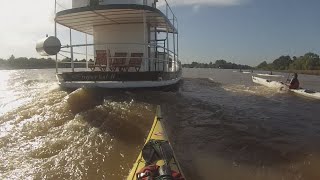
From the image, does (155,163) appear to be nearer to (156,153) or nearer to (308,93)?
(156,153)

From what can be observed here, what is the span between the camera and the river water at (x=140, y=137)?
20.7 ft

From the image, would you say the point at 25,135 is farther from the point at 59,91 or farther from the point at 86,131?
the point at 59,91

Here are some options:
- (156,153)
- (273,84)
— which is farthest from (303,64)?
(156,153)

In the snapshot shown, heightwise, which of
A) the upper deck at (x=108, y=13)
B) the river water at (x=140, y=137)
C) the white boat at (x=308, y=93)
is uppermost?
the upper deck at (x=108, y=13)

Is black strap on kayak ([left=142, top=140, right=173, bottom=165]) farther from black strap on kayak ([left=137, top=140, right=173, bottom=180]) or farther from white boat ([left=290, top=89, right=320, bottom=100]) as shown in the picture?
white boat ([left=290, top=89, right=320, bottom=100])

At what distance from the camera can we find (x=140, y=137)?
7945mm

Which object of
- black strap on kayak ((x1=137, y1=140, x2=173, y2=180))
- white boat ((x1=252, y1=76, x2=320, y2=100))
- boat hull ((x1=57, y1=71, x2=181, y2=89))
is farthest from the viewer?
white boat ((x1=252, y1=76, x2=320, y2=100))

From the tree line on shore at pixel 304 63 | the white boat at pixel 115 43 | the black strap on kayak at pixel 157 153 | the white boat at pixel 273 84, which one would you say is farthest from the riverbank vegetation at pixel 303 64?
the black strap on kayak at pixel 157 153

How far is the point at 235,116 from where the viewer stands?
10.6 m

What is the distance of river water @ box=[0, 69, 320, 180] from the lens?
6297 mm

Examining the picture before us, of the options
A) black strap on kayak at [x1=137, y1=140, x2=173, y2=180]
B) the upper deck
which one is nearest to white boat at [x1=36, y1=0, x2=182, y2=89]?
the upper deck

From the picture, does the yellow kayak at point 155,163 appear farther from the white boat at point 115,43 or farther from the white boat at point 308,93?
the white boat at point 308,93

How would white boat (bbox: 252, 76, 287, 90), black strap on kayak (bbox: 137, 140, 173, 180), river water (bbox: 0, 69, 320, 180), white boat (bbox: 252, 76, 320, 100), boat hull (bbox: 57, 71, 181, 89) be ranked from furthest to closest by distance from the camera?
white boat (bbox: 252, 76, 287, 90) < white boat (bbox: 252, 76, 320, 100) < boat hull (bbox: 57, 71, 181, 89) < river water (bbox: 0, 69, 320, 180) < black strap on kayak (bbox: 137, 140, 173, 180)

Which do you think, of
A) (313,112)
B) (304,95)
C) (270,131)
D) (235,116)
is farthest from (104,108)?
(304,95)
